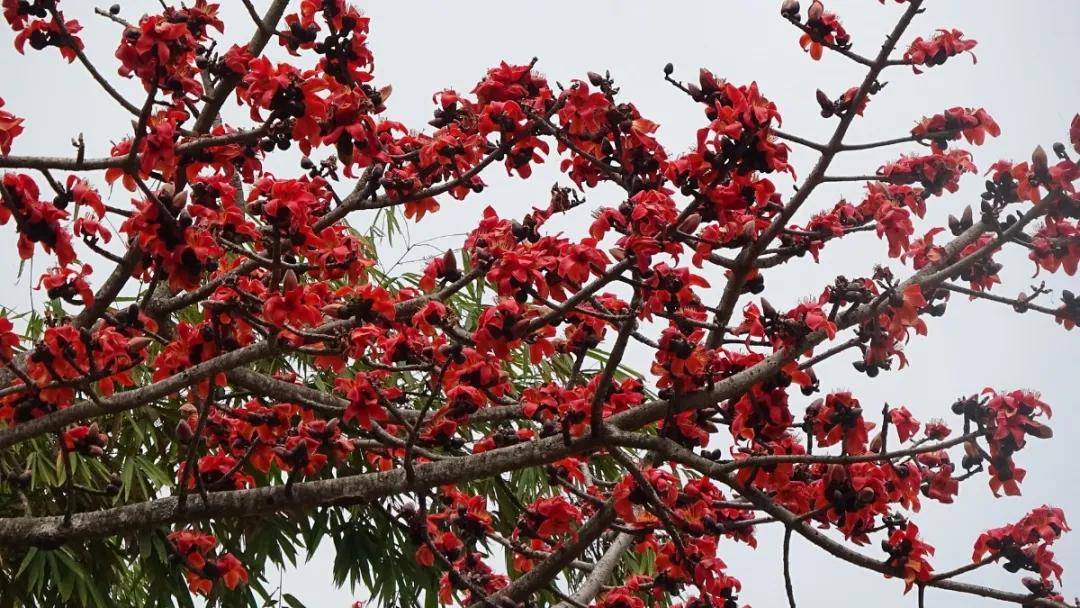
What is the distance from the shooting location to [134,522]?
8.50 ft

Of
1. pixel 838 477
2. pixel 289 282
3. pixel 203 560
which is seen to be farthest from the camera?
pixel 203 560

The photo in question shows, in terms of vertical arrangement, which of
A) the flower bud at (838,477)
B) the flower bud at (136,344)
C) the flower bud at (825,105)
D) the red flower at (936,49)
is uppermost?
the red flower at (936,49)

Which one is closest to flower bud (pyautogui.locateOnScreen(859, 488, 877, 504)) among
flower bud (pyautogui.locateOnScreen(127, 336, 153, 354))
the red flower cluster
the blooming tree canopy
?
the blooming tree canopy

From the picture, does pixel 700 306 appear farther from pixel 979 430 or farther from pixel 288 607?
pixel 288 607

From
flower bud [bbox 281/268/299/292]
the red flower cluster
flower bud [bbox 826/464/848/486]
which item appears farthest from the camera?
the red flower cluster

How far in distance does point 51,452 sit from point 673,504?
247 cm

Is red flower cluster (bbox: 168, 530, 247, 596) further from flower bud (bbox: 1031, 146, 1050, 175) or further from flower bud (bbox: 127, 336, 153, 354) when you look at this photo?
flower bud (bbox: 1031, 146, 1050, 175)

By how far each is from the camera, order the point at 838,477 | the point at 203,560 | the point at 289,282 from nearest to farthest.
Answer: the point at 289,282, the point at 838,477, the point at 203,560

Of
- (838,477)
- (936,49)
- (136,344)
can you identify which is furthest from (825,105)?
(136,344)

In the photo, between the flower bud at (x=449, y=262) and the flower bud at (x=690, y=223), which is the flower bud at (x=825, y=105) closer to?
the flower bud at (x=690, y=223)

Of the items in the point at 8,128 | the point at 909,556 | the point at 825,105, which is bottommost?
the point at 909,556

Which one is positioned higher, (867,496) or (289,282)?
(289,282)

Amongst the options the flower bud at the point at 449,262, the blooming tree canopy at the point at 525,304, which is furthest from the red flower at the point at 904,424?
the flower bud at the point at 449,262

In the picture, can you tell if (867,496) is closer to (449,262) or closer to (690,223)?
(690,223)
